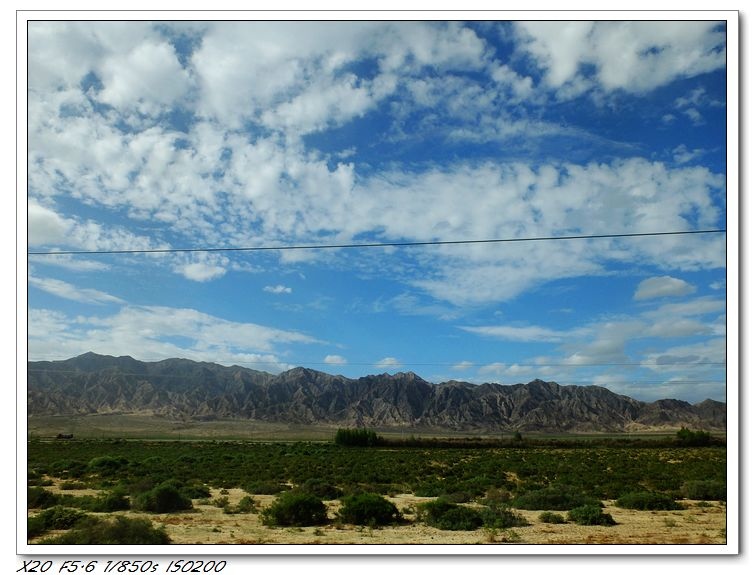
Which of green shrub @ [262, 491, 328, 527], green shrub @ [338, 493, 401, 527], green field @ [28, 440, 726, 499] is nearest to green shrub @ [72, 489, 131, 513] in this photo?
green field @ [28, 440, 726, 499]

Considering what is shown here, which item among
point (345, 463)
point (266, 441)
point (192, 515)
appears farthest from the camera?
point (266, 441)

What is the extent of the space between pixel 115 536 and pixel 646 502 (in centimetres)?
1725

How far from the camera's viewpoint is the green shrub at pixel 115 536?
13719mm

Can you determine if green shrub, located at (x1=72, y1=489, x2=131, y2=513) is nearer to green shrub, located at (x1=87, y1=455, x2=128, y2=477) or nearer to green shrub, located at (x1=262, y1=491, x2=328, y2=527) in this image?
green shrub, located at (x1=262, y1=491, x2=328, y2=527)

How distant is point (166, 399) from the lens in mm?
58656

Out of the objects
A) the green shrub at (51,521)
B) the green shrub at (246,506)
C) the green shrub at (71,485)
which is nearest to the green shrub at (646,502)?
the green shrub at (246,506)

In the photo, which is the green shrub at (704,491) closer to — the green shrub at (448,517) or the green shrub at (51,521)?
the green shrub at (448,517)

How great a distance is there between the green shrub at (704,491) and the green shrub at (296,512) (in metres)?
15.4

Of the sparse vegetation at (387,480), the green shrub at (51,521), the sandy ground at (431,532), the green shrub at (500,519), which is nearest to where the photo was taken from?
the green shrub at (51,521)

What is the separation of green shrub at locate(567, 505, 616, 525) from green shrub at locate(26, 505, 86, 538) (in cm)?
1384

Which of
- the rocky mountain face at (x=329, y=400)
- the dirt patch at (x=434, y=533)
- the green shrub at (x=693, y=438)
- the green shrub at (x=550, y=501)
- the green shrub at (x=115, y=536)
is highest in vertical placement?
the green shrub at (x=115, y=536)
